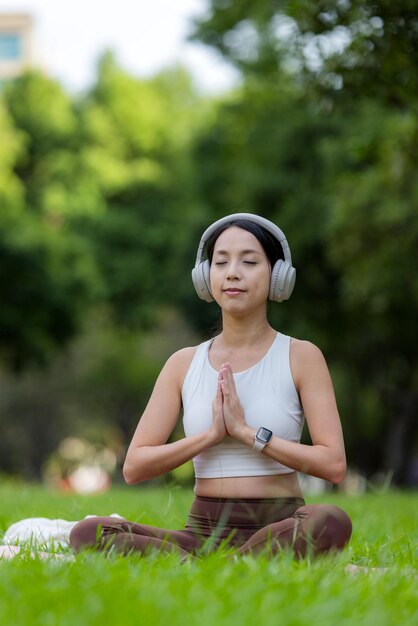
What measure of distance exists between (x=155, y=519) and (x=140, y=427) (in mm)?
1645

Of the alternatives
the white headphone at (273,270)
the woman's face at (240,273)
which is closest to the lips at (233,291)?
the woman's face at (240,273)

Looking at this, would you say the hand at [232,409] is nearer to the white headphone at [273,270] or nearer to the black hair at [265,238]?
the white headphone at [273,270]

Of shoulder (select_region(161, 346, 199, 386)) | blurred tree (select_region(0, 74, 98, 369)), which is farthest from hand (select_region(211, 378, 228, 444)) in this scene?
blurred tree (select_region(0, 74, 98, 369))

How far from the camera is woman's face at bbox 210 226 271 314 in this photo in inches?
195

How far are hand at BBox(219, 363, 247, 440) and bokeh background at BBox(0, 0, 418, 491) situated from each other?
2.66 meters

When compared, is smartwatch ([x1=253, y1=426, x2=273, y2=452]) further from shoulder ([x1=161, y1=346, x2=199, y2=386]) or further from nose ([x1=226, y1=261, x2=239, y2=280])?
nose ([x1=226, y1=261, x2=239, y2=280])

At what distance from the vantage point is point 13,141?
29.0 metres

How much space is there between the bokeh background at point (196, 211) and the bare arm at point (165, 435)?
7.42 ft

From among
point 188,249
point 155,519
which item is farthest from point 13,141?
point 155,519

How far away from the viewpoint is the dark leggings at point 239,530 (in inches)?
175

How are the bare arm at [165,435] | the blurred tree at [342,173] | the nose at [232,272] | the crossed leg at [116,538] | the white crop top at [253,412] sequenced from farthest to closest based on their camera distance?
1. the blurred tree at [342,173]
2. the nose at [232,272]
3. the white crop top at [253,412]
4. the bare arm at [165,435]
5. the crossed leg at [116,538]

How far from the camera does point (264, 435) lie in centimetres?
457

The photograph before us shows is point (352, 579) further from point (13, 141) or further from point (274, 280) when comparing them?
point (13, 141)

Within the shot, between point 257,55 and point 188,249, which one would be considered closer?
point 257,55
